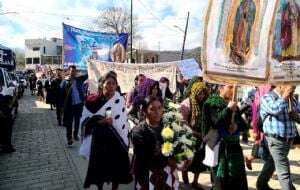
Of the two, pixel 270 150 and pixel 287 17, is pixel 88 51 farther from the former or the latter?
pixel 287 17

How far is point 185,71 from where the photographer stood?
1623cm

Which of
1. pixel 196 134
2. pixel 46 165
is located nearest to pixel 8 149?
pixel 46 165

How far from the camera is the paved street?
750 cm

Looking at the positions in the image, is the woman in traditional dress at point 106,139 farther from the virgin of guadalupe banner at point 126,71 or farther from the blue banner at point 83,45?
the blue banner at point 83,45

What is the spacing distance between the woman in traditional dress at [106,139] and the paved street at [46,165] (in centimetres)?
115

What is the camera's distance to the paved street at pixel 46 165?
7.50 meters

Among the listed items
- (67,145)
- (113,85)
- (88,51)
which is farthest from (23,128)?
(113,85)

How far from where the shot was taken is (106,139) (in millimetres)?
6180

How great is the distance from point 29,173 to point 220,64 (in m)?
5.34

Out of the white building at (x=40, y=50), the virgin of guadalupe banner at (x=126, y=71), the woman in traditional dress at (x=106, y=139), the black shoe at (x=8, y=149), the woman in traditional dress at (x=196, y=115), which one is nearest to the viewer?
the woman in traditional dress at (x=106, y=139)

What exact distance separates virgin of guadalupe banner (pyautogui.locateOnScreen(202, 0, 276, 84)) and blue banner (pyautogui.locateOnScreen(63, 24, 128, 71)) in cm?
1108

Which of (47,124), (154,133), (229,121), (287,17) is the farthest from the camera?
(47,124)

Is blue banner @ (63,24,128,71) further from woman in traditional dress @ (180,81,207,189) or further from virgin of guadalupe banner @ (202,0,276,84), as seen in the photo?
virgin of guadalupe banner @ (202,0,276,84)

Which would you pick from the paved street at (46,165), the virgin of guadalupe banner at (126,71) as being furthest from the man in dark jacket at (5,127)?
the virgin of guadalupe banner at (126,71)
